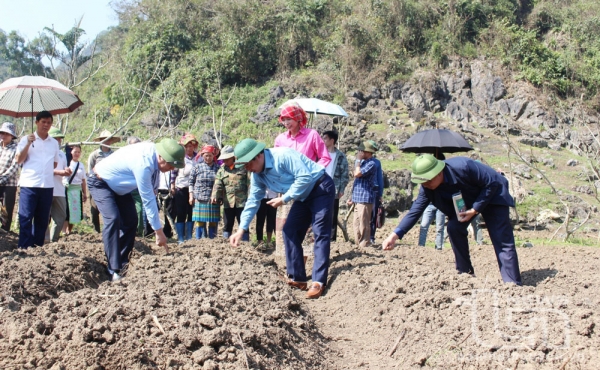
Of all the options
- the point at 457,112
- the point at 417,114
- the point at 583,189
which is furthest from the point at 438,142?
the point at 457,112

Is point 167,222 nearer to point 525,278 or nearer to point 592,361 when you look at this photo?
point 525,278

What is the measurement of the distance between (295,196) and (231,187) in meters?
2.83

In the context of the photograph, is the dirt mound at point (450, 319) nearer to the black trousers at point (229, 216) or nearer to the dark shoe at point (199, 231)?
the black trousers at point (229, 216)

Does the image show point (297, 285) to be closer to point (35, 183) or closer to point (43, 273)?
point (43, 273)

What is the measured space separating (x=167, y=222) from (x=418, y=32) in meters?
20.0

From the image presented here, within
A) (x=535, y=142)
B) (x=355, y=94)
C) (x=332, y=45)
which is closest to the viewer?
(x=535, y=142)

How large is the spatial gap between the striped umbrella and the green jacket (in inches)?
85.5

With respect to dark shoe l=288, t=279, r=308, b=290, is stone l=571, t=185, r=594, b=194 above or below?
Result: below

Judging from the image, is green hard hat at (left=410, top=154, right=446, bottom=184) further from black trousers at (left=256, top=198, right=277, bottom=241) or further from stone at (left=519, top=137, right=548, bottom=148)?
stone at (left=519, top=137, right=548, bottom=148)

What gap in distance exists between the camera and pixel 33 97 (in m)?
7.39

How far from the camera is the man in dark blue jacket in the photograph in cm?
491

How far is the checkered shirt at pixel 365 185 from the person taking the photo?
26.5 feet

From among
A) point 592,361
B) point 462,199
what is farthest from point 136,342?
point 462,199

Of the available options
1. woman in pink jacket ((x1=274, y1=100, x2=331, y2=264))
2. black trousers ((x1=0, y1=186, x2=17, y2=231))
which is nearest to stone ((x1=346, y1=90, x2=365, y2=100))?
black trousers ((x1=0, y1=186, x2=17, y2=231))
